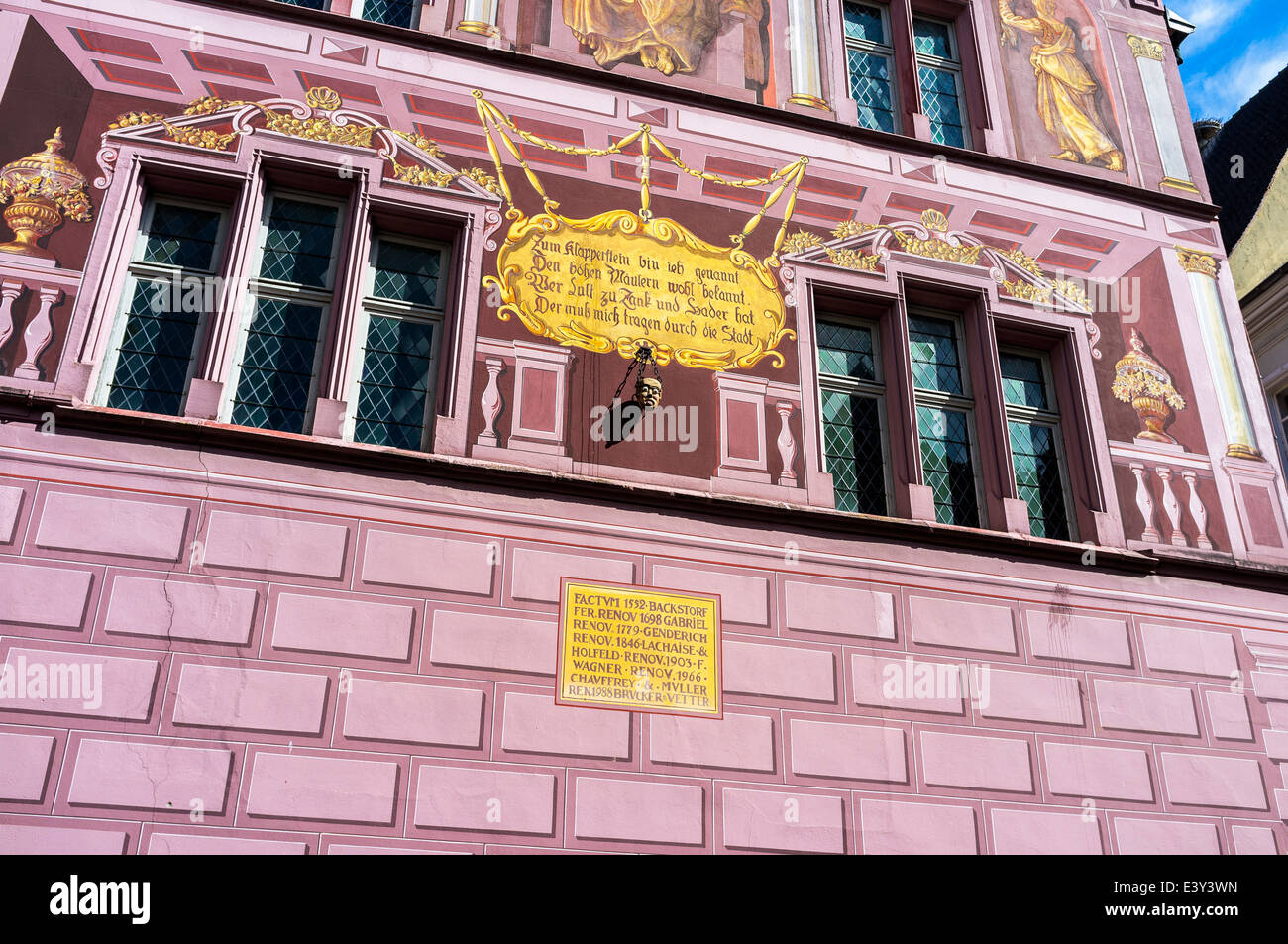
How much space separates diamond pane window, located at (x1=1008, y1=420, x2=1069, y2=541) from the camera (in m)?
9.57

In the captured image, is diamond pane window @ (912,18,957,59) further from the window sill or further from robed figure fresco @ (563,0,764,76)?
the window sill

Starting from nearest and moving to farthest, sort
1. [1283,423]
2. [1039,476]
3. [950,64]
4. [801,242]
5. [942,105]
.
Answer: [1039,476] → [801,242] → [942,105] → [950,64] → [1283,423]

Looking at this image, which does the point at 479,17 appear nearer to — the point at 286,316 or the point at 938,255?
the point at 286,316

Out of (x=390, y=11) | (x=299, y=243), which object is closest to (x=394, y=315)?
(x=299, y=243)

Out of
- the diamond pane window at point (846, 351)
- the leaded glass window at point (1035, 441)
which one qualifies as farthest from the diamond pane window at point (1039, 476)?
the diamond pane window at point (846, 351)

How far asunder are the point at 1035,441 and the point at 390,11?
21.7 feet

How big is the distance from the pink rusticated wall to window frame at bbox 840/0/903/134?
4.63 metres

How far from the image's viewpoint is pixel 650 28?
34.8 ft

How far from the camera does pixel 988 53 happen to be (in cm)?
1151

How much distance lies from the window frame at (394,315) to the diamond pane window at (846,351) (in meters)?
3.08

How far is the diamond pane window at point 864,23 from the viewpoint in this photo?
11.5 meters

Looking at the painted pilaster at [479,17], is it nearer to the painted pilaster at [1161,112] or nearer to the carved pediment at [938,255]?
the carved pediment at [938,255]

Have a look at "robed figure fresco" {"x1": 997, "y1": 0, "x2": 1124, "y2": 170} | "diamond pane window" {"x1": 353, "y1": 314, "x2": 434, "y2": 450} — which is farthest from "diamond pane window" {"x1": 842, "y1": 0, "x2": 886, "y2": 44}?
"diamond pane window" {"x1": 353, "y1": 314, "x2": 434, "y2": 450}
